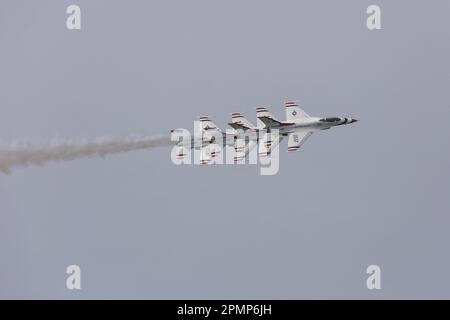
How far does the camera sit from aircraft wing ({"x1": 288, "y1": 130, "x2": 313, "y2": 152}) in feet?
318

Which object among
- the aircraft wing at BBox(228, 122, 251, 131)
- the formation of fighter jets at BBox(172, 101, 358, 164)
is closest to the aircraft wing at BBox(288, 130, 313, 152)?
the formation of fighter jets at BBox(172, 101, 358, 164)

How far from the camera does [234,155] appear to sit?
9812cm

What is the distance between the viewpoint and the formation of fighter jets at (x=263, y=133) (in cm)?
9669

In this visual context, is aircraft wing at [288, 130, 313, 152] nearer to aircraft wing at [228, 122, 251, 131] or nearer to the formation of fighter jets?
the formation of fighter jets

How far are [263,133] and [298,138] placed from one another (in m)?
2.24

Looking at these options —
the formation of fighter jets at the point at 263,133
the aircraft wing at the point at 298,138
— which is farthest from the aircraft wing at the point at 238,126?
the aircraft wing at the point at 298,138

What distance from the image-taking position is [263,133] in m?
96.9
